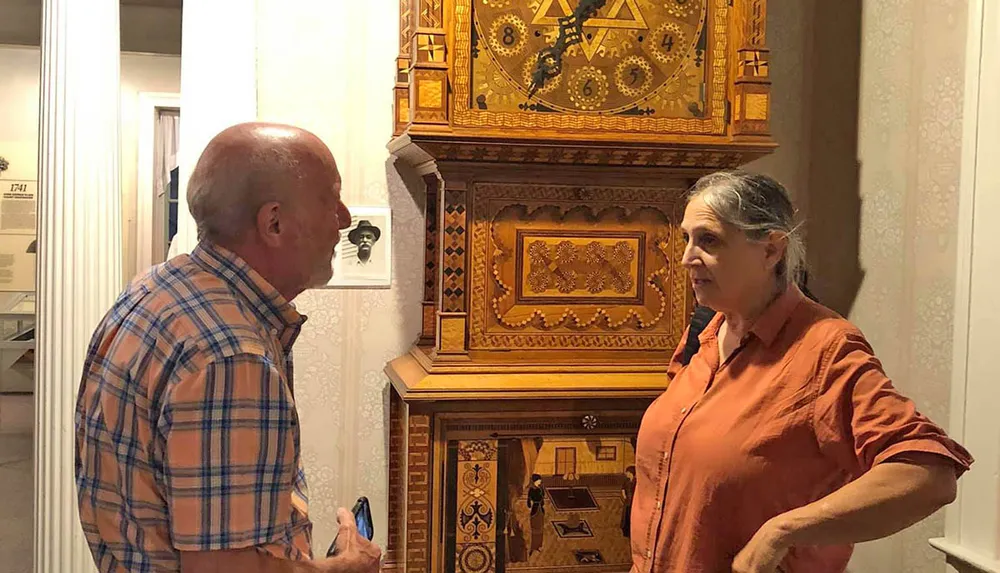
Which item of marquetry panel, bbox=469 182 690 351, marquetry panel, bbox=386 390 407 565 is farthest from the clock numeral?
marquetry panel, bbox=386 390 407 565

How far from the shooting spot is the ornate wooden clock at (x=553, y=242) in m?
2.29

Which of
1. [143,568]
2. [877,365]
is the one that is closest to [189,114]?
[143,568]

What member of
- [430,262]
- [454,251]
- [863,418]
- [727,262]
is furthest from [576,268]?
[863,418]

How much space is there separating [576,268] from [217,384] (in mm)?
1431

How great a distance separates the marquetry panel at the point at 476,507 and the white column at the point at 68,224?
114 cm

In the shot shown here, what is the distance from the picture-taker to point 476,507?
2354 mm

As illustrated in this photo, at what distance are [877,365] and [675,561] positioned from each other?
1.58 feet

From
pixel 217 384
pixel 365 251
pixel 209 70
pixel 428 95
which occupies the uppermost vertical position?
pixel 209 70

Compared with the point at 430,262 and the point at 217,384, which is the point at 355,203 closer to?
the point at 430,262

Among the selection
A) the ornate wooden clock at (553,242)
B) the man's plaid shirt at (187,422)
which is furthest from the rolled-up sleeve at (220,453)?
the ornate wooden clock at (553,242)

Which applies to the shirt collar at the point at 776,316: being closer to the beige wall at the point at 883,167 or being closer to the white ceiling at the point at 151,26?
the beige wall at the point at 883,167

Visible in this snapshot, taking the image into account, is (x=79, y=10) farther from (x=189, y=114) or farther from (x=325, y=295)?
(x=325, y=295)

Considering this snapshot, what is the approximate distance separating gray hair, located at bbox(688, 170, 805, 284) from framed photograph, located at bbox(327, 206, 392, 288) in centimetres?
137

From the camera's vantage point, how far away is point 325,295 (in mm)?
2811
